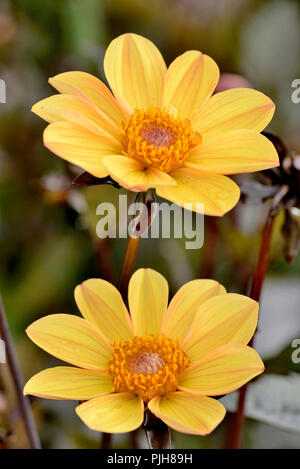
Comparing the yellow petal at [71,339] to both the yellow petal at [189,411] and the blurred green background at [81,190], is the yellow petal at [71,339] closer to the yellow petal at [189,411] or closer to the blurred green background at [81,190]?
the yellow petal at [189,411]

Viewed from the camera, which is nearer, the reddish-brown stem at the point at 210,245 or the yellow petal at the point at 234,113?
the yellow petal at the point at 234,113

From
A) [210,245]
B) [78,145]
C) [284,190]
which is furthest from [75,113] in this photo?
[210,245]

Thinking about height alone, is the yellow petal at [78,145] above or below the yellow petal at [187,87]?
below

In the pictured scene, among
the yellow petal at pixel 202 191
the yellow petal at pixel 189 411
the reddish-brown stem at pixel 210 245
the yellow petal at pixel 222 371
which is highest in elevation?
the yellow petal at pixel 202 191

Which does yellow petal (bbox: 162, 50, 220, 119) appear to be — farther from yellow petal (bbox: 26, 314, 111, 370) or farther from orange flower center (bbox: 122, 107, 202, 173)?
yellow petal (bbox: 26, 314, 111, 370)

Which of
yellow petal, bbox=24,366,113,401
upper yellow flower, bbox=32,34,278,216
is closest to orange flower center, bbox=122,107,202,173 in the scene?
upper yellow flower, bbox=32,34,278,216

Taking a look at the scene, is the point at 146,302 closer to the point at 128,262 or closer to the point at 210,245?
the point at 128,262

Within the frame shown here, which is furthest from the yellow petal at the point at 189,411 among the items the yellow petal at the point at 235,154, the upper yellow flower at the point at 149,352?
the yellow petal at the point at 235,154
